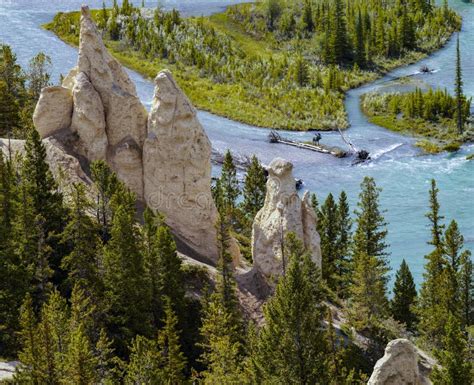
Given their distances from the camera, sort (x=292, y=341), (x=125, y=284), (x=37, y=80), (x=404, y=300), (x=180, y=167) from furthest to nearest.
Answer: (x=37, y=80)
(x=404, y=300)
(x=180, y=167)
(x=125, y=284)
(x=292, y=341)

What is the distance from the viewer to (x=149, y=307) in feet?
155

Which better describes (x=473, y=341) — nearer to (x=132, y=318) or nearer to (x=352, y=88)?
(x=132, y=318)

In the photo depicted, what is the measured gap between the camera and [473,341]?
5169cm

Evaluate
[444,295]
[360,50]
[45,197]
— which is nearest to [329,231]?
[444,295]

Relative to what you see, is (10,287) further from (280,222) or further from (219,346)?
(280,222)

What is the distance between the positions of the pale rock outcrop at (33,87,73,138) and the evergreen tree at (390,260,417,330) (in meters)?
26.6

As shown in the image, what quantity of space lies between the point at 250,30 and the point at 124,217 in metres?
123

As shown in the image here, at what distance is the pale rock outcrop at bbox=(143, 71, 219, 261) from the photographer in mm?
53844

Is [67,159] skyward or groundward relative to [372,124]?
skyward

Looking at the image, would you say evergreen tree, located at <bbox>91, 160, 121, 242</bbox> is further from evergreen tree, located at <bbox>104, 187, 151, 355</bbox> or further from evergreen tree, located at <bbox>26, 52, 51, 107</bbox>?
evergreen tree, located at <bbox>26, 52, 51, 107</bbox>

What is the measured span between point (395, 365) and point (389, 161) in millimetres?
66395

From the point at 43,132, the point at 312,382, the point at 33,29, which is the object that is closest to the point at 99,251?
the point at 43,132

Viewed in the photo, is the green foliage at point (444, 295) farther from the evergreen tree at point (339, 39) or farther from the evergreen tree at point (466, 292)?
the evergreen tree at point (339, 39)

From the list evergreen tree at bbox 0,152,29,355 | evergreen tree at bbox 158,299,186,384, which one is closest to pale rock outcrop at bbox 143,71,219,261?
evergreen tree at bbox 0,152,29,355
